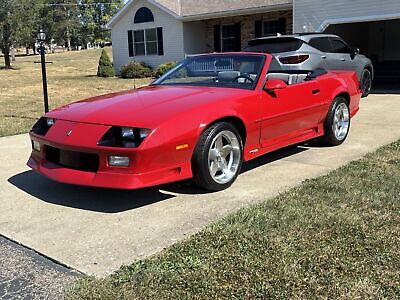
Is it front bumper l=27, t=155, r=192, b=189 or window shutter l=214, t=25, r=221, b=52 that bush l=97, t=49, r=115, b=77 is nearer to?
→ window shutter l=214, t=25, r=221, b=52

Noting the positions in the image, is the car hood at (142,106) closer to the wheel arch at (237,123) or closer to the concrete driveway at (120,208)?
the wheel arch at (237,123)

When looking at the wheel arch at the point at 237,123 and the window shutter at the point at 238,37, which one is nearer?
the wheel arch at the point at 237,123

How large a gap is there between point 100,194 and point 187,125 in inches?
48.3

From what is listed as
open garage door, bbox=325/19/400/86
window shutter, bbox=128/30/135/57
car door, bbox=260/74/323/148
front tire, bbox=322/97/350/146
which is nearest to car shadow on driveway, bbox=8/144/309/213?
car door, bbox=260/74/323/148

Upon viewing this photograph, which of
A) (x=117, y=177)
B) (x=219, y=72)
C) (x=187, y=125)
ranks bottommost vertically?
(x=117, y=177)

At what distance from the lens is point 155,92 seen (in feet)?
17.7

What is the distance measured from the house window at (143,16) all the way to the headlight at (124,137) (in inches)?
820

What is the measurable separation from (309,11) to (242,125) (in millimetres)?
11292

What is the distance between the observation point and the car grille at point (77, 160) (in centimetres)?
437

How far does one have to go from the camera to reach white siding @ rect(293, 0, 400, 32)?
1338 cm

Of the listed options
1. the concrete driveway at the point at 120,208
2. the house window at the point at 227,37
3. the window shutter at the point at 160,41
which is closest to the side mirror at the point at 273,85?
the concrete driveway at the point at 120,208

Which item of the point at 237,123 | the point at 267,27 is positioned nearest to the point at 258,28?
the point at 267,27

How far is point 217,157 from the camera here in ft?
15.7

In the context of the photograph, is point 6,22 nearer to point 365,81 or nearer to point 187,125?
point 365,81
